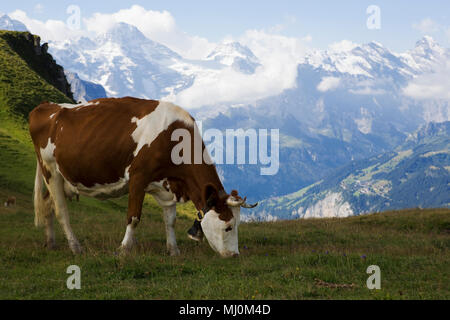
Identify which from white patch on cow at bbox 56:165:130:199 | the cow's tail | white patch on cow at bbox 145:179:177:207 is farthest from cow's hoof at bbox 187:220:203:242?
the cow's tail

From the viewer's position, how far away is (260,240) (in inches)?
707

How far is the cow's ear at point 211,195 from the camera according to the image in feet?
41.8

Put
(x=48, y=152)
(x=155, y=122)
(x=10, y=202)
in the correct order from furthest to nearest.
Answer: (x=10, y=202) → (x=48, y=152) → (x=155, y=122)

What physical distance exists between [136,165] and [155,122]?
1.32 meters

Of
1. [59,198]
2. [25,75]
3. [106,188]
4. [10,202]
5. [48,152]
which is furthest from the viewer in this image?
[25,75]

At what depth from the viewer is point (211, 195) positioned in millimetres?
12734

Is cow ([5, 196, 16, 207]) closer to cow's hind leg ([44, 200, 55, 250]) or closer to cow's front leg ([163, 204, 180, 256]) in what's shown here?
cow's hind leg ([44, 200, 55, 250])

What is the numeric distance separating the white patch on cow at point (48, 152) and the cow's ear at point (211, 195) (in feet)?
17.9

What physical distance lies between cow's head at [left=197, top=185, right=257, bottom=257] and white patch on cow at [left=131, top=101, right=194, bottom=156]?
211 cm

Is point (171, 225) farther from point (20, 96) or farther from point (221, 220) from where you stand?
point (20, 96)

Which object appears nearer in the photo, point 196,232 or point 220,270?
point 220,270

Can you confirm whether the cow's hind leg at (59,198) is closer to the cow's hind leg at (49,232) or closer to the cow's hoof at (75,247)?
the cow's hoof at (75,247)

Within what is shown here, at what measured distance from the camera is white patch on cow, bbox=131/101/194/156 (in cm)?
1312

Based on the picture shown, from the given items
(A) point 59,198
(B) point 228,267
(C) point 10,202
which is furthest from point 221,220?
(C) point 10,202
